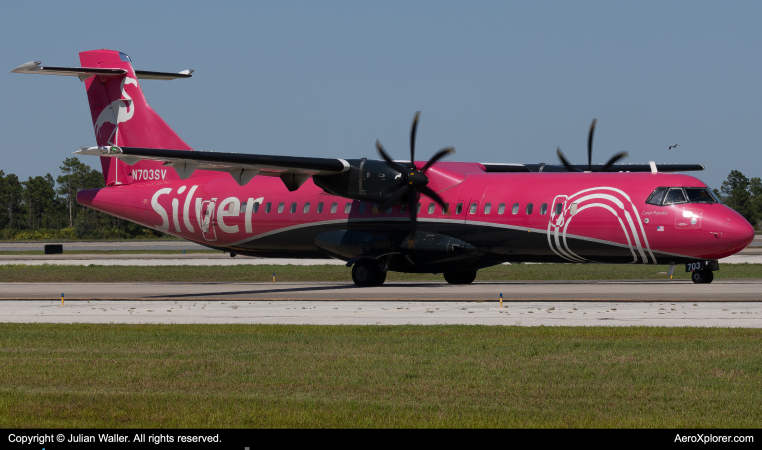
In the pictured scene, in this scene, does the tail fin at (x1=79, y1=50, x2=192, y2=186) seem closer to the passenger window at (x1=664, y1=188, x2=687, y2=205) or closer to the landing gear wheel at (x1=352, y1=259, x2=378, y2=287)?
the landing gear wheel at (x1=352, y1=259, x2=378, y2=287)

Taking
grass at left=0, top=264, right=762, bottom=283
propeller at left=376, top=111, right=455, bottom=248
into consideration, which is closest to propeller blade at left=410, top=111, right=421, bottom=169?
propeller at left=376, top=111, right=455, bottom=248

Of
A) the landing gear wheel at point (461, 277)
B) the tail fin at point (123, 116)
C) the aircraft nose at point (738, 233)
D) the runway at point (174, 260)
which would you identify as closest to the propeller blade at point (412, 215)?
the landing gear wheel at point (461, 277)

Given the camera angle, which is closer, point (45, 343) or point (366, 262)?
point (45, 343)

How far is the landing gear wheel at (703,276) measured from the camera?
26812 millimetres

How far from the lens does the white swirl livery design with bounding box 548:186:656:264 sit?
994 inches

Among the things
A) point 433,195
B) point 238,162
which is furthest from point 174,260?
point 433,195

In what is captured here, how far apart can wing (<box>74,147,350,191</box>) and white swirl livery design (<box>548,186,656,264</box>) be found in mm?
7194

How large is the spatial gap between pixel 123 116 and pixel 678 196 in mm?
21670

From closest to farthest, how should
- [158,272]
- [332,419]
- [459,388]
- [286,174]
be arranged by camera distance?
1. [332,419]
2. [459,388]
3. [286,174]
4. [158,272]

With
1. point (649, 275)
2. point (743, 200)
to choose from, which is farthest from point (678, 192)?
point (743, 200)

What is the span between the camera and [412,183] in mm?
28094

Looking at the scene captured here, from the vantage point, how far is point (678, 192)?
2519 centimetres
